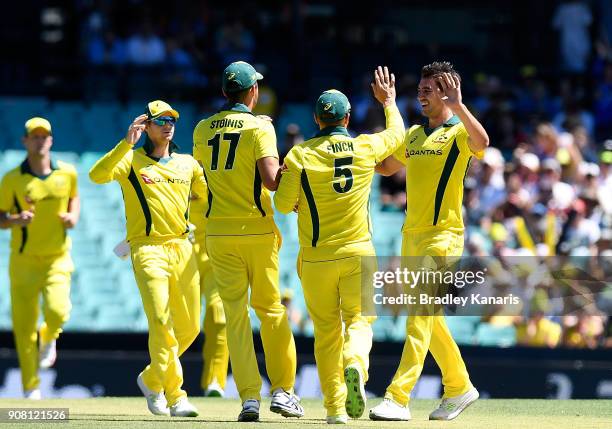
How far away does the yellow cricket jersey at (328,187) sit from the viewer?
33.6 feet

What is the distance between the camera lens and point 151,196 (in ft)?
36.8

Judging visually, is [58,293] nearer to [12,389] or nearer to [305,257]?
[12,389]

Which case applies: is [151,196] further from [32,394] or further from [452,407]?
[32,394]

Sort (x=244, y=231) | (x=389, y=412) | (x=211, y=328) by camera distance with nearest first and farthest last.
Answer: (x=389, y=412) → (x=244, y=231) → (x=211, y=328)

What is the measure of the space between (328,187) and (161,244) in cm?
155

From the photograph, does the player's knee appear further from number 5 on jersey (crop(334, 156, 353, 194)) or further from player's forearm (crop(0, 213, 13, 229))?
number 5 on jersey (crop(334, 156, 353, 194))

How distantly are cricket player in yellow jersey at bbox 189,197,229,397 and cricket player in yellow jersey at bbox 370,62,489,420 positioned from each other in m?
2.66

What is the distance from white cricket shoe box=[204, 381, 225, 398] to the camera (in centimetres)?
1314

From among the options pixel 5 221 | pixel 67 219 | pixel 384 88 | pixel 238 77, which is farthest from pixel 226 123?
pixel 5 221

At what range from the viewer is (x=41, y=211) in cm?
1348

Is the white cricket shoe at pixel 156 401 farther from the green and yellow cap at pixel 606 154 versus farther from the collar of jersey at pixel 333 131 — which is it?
the green and yellow cap at pixel 606 154

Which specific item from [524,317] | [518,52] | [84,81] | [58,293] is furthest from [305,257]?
[518,52]

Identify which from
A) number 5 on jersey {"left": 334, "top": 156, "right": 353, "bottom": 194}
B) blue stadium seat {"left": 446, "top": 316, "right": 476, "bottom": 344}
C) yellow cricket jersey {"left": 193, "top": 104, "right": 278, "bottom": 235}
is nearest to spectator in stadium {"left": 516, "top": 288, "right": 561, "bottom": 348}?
blue stadium seat {"left": 446, "top": 316, "right": 476, "bottom": 344}

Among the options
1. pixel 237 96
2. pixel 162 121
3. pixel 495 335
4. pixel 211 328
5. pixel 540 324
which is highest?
pixel 237 96
